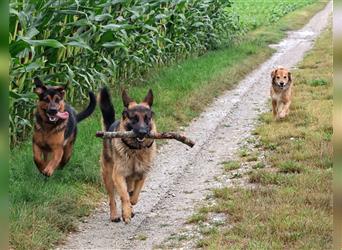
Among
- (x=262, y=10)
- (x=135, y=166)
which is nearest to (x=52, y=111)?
(x=135, y=166)

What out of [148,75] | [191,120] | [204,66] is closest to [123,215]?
[191,120]

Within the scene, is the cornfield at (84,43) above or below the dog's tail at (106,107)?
above

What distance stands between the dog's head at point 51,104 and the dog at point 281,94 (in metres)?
4.63

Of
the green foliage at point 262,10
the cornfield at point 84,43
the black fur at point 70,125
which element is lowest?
the black fur at point 70,125

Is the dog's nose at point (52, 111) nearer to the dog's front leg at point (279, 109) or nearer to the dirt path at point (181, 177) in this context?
the dirt path at point (181, 177)

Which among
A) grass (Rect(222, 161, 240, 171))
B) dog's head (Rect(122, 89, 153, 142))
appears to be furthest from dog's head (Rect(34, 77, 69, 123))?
grass (Rect(222, 161, 240, 171))

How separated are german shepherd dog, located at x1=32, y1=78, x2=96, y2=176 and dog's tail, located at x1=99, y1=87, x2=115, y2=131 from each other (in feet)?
1.32

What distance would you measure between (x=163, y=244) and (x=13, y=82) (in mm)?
2830

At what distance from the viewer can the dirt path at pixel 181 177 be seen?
5.16 meters

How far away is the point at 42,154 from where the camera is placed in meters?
6.19

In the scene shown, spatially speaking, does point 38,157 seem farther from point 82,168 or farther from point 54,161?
point 82,168

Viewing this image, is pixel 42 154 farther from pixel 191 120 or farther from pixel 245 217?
pixel 191 120

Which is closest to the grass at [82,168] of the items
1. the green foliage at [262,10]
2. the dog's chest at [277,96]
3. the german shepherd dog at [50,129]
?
the german shepherd dog at [50,129]

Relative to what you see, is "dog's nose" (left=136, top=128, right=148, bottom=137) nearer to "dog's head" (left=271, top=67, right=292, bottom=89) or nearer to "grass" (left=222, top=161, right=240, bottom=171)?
"grass" (left=222, top=161, right=240, bottom=171)
